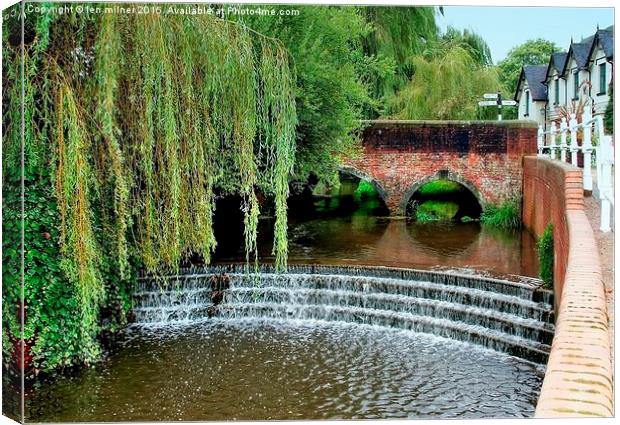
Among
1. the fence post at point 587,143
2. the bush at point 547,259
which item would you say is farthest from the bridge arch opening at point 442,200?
the fence post at point 587,143

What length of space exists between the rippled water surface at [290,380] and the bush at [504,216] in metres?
9.17

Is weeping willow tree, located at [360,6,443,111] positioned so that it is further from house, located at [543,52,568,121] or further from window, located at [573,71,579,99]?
window, located at [573,71,579,99]

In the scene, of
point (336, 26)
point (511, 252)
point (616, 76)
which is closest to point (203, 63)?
point (616, 76)

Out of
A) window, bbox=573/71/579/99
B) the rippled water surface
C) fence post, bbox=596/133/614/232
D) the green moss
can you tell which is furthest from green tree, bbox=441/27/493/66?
fence post, bbox=596/133/614/232

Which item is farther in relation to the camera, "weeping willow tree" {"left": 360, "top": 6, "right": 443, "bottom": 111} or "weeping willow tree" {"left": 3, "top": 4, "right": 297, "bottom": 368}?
"weeping willow tree" {"left": 360, "top": 6, "right": 443, "bottom": 111}

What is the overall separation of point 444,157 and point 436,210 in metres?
1.68

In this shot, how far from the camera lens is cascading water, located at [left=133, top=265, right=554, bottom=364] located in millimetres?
9297

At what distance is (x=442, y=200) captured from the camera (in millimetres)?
20938

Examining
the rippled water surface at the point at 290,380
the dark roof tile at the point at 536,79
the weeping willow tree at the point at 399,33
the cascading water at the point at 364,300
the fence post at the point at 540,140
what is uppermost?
the weeping willow tree at the point at 399,33

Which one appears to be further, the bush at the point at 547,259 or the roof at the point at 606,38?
the bush at the point at 547,259

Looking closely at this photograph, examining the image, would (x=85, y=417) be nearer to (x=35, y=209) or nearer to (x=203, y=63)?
(x=35, y=209)

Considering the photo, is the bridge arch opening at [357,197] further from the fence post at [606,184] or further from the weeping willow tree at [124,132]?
the weeping willow tree at [124,132]

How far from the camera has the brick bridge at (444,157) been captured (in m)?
18.2

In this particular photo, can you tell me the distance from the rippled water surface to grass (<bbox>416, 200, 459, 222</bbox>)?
9.74 meters
